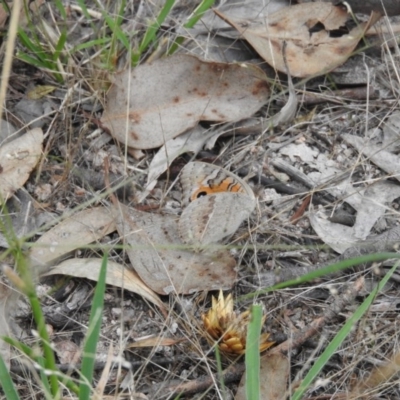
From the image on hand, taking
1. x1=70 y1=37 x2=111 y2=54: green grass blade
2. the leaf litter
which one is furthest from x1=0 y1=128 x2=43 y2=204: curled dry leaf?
x1=70 y1=37 x2=111 y2=54: green grass blade

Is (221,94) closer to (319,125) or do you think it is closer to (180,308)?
(319,125)

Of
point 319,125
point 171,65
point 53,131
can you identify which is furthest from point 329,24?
point 53,131

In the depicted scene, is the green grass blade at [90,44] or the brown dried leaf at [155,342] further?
the green grass blade at [90,44]

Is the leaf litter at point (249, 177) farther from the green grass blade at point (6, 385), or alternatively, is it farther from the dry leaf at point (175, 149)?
the green grass blade at point (6, 385)

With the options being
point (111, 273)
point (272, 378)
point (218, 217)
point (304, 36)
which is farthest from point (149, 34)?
point (272, 378)

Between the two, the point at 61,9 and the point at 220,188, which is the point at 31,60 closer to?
the point at 61,9

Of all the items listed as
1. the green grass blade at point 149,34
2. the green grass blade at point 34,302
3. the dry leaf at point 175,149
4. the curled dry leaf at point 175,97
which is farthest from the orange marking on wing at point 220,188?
the green grass blade at point 34,302

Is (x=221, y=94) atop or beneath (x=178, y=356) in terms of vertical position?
atop
